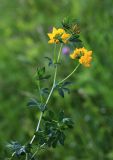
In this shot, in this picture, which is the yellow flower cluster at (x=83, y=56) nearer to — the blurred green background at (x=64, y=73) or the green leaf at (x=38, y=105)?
the green leaf at (x=38, y=105)

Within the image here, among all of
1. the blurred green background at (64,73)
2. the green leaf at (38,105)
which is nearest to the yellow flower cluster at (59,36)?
the green leaf at (38,105)

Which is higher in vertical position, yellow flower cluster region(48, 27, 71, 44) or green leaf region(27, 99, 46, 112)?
yellow flower cluster region(48, 27, 71, 44)

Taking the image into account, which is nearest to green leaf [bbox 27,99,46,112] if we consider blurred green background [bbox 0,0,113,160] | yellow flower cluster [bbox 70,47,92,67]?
yellow flower cluster [bbox 70,47,92,67]

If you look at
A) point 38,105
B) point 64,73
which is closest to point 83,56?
point 38,105

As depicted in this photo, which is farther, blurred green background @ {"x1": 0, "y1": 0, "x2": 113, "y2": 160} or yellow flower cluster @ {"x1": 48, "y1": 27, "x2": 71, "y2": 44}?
blurred green background @ {"x1": 0, "y1": 0, "x2": 113, "y2": 160}

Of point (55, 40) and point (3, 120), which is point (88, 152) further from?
point (55, 40)

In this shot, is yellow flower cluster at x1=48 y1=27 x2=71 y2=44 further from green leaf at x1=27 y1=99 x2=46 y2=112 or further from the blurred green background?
the blurred green background
